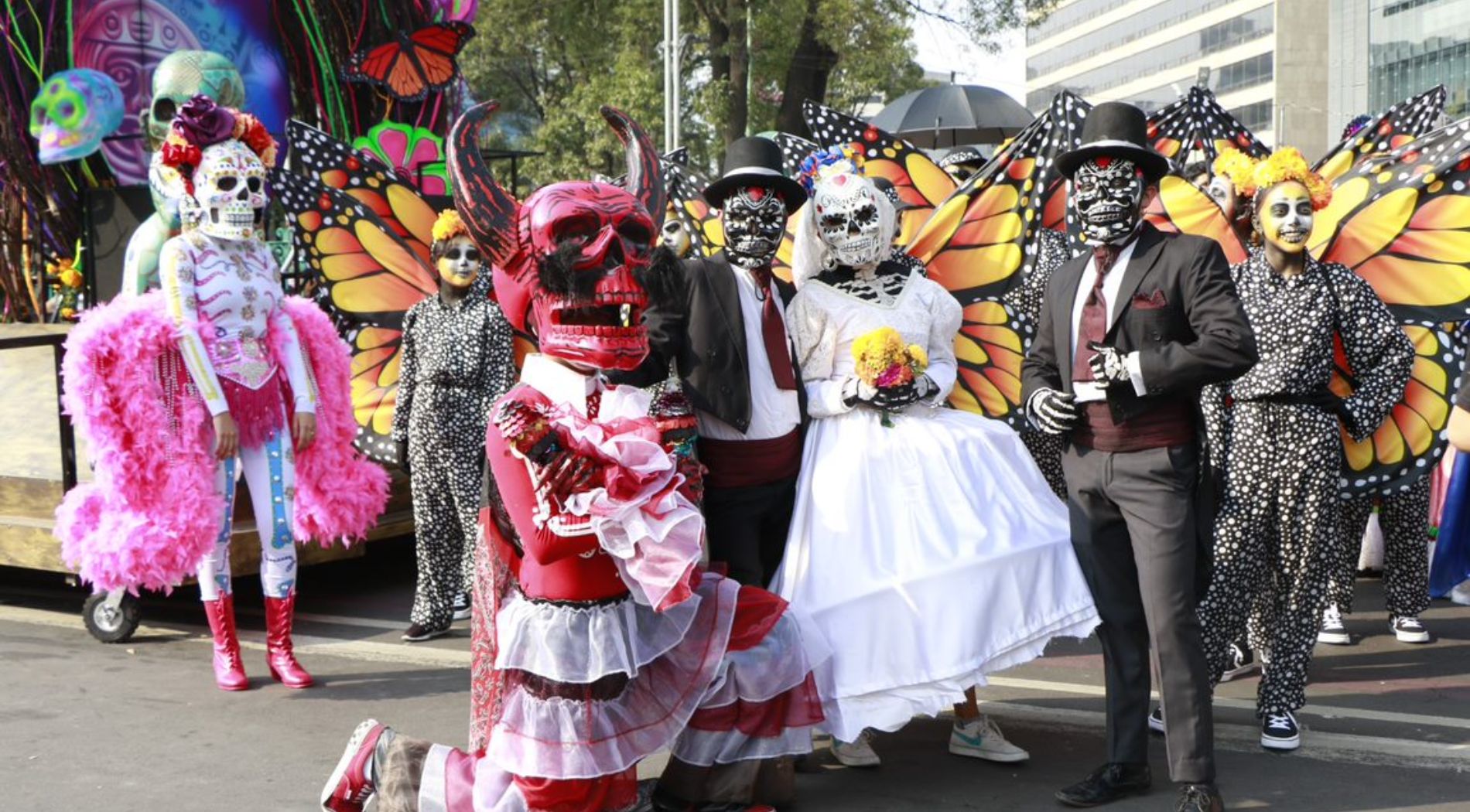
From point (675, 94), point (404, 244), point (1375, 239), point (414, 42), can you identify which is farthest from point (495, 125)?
point (1375, 239)

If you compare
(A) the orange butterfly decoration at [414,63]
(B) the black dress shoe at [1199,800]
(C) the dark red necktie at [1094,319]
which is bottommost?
(B) the black dress shoe at [1199,800]

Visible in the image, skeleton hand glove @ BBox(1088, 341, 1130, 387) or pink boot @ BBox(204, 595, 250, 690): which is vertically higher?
skeleton hand glove @ BBox(1088, 341, 1130, 387)

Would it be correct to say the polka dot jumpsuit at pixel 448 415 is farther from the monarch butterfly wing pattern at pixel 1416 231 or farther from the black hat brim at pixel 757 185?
the monarch butterfly wing pattern at pixel 1416 231

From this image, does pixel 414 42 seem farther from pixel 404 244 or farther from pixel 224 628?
pixel 224 628

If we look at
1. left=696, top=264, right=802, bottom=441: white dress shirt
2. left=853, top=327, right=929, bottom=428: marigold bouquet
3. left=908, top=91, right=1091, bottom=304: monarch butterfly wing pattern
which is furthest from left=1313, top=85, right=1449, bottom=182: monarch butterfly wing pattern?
left=696, top=264, right=802, bottom=441: white dress shirt

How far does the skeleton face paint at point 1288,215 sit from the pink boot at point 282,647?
13.6 ft

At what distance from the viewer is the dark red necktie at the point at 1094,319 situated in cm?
471

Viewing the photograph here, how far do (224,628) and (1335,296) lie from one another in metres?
4.60

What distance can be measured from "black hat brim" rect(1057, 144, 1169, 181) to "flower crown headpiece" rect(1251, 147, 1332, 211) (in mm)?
941

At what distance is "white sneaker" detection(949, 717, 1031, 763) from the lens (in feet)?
17.0

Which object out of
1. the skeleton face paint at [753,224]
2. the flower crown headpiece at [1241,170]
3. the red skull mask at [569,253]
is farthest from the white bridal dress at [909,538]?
the flower crown headpiece at [1241,170]

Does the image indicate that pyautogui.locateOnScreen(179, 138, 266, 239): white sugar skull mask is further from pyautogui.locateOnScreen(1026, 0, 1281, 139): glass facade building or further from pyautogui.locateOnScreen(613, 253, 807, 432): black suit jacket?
pyautogui.locateOnScreen(1026, 0, 1281, 139): glass facade building

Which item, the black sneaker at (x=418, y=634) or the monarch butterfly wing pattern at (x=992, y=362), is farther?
the black sneaker at (x=418, y=634)

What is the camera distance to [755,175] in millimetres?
5027
